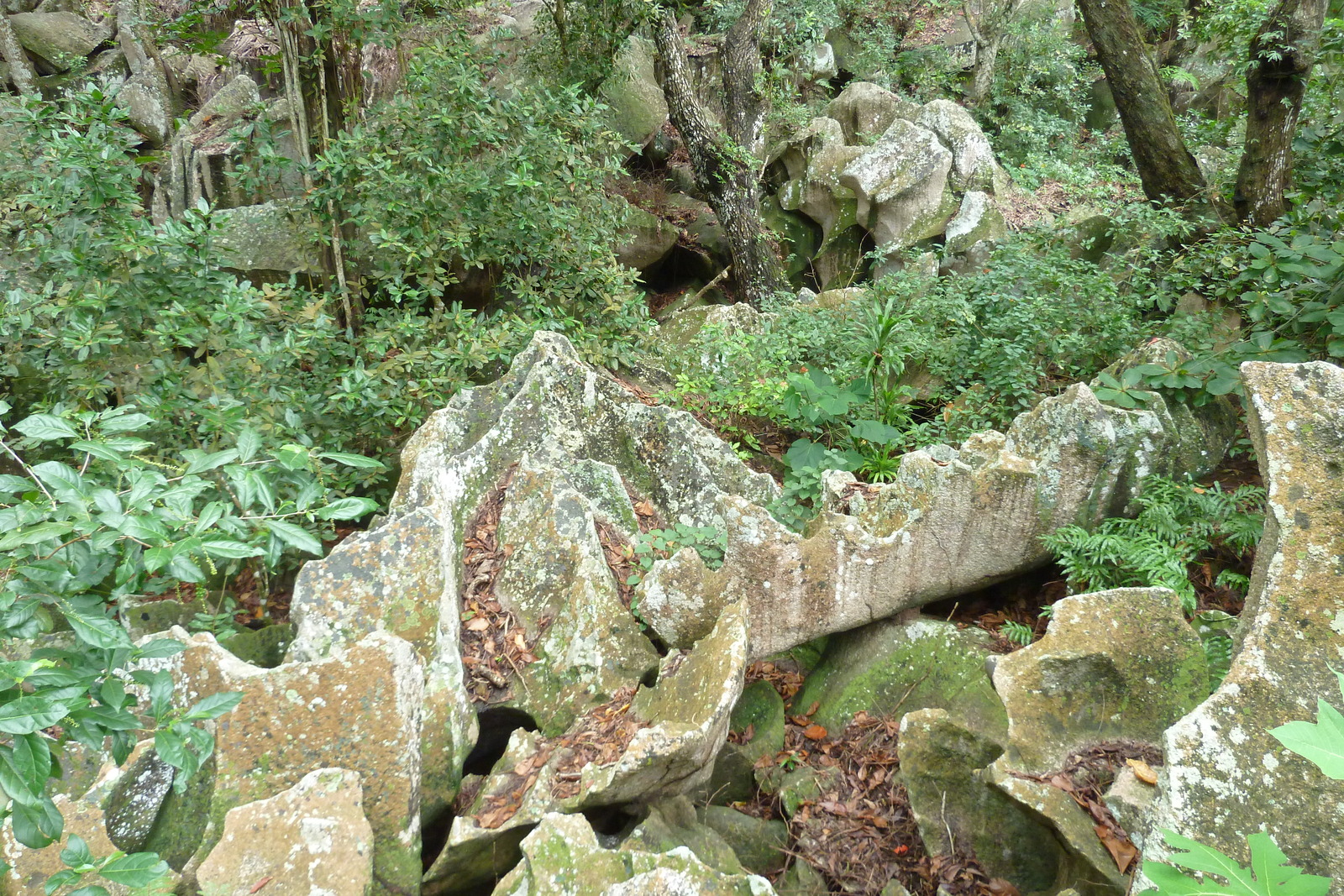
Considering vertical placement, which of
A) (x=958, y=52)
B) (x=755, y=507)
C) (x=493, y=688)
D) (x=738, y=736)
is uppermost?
(x=958, y=52)

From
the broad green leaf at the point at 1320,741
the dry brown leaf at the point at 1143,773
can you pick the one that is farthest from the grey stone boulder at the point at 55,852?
the dry brown leaf at the point at 1143,773

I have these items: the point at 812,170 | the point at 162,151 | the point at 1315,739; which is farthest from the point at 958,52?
the point at 1315,739

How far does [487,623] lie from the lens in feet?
11.0

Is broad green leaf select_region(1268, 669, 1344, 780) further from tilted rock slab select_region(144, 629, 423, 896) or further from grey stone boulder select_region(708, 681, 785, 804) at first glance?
tilted rock slab select_region(144, 629, 423, 896)

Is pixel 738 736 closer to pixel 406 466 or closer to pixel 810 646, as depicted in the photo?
pixel 810 646

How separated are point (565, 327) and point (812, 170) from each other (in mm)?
4632

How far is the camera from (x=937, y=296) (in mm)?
5348

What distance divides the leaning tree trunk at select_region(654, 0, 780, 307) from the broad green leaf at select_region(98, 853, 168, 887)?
6.29 m

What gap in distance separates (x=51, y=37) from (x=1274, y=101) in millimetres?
14594

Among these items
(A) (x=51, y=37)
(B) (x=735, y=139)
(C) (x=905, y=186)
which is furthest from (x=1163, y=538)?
(A) (x=51, y=37)

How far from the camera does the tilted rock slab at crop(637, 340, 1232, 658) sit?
3.20m

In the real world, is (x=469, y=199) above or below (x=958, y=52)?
below

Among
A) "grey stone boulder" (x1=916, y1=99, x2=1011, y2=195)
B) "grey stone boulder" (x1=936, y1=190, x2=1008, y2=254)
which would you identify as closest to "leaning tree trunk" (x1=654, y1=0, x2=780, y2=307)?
"grey stone boulder" (x1=936, y1=190, x2=1008, y2=254)

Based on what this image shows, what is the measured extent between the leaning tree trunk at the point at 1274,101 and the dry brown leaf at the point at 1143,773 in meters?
4.16
